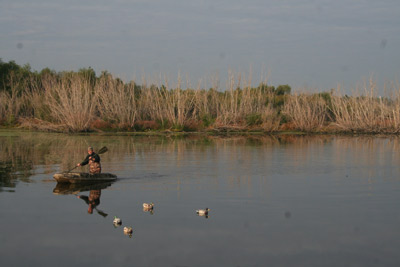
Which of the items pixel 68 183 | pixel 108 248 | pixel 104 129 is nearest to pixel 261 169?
pixel 68 183

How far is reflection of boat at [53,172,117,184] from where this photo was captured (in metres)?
16.3

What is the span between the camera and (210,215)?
12.4 meters

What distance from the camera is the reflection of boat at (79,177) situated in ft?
53.4

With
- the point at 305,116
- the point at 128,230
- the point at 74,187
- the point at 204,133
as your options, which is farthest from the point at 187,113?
the point at 128,230

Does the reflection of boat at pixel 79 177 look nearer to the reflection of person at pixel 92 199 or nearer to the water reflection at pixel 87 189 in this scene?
the water reflection at pixel 87 189


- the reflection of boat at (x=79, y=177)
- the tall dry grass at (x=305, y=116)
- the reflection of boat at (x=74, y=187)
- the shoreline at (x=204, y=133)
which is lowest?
the reflection of boat at (x=74, y=187)

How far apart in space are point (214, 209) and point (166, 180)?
5.08 metres

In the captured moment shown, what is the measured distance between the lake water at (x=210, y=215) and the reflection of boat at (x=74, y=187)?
0.08 metres

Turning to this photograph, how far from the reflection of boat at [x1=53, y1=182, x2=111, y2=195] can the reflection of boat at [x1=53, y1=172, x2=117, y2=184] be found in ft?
0.52

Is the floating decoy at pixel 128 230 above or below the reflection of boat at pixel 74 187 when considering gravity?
below

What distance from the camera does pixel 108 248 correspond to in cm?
Result: 990

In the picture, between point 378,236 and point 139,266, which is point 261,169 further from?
point 139,266

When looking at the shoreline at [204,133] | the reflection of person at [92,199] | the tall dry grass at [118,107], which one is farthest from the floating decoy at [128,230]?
the tall dry grass at [118,107]

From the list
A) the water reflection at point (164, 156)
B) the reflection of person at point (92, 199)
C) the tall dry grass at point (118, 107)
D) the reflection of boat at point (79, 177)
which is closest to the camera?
the reflection of person at point (92, 199)
